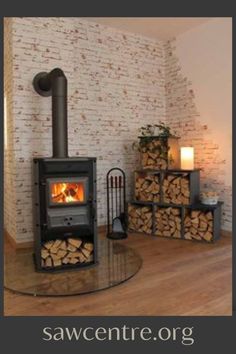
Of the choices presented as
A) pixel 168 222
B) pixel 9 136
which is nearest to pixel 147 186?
pixel 168 222

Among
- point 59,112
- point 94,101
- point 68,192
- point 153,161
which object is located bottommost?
point 68,192

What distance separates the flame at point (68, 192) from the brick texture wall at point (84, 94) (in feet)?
2.72

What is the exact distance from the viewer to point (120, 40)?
438 cm

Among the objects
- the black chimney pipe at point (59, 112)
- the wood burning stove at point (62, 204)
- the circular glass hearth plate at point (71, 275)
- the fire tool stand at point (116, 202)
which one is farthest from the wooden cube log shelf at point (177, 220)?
the black chimney pipe at point (59, 112)

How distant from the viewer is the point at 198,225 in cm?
372

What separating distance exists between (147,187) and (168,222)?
53 centimetres

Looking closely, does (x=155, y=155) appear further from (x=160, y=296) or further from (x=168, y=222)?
(x=160, y=296)

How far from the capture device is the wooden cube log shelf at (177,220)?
12.0ft

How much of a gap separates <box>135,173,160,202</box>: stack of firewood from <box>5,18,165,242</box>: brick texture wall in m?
0.40

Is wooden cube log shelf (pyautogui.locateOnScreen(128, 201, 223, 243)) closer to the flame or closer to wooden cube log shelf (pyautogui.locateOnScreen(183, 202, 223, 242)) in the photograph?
wooden cube log shelf (pyautogui.locateOnScreen(183, 202, 223, 242))

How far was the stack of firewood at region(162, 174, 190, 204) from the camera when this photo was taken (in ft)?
12.6

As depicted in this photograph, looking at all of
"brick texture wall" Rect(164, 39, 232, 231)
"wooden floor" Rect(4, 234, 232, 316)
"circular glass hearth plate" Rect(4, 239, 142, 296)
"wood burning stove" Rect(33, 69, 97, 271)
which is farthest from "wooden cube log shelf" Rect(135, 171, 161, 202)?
"wood burning stove" Rect(33, 69, 97, 271)

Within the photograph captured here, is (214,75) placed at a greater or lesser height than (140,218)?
greater

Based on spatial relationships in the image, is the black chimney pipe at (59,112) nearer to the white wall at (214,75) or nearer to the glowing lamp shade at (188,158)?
the glowing lamp shade at (188,158)
